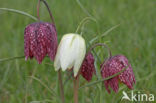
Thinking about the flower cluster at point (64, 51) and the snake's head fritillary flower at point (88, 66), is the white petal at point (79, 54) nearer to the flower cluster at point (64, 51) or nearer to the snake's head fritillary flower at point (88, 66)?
the flower cluster at point (64, 51)

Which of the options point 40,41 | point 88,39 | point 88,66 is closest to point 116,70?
point 88,66

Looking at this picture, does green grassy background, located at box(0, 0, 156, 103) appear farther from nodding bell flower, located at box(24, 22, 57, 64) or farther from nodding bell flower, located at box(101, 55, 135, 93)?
nodding bell flower, located at box(24, 22, 57, 64)

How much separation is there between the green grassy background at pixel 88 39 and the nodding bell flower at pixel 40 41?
233mm

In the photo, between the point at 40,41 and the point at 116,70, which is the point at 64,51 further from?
the point at 116,70

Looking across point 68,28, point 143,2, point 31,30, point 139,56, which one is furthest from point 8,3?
point 31,30

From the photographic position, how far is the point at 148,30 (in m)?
3.33

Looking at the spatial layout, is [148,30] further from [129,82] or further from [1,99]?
[129,82]

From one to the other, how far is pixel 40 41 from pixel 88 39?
701 millimetres

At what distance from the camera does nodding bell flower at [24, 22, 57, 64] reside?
1465 millimetres

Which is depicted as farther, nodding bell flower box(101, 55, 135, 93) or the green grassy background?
the green grassy background

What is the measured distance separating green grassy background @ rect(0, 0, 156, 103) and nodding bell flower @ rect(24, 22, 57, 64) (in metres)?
0.23

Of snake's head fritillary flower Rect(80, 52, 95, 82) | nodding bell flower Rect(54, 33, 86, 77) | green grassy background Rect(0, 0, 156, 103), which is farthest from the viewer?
green grassy background Rect(0, 0, 156, 103)

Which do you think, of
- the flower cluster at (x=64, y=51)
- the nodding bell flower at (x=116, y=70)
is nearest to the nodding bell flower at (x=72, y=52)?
the flower cluster at (x=64, y=51)

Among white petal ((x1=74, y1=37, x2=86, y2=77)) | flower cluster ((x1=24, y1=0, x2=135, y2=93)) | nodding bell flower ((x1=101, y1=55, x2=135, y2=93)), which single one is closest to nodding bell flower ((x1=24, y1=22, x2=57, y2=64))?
flower cluster ((x1=24, y1=0, x2=135, y2=93))
